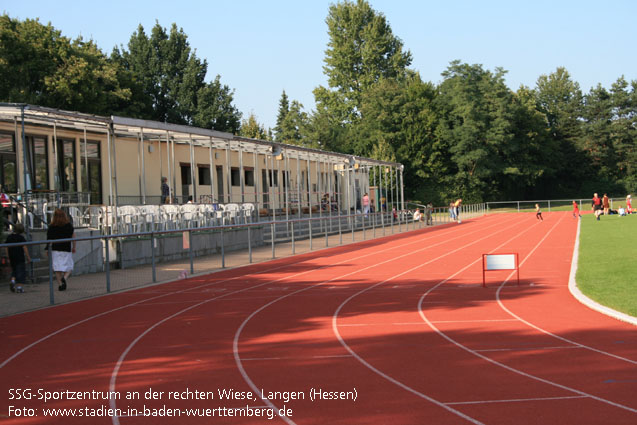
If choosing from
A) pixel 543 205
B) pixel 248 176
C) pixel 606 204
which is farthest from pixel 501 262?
pixel 543 205

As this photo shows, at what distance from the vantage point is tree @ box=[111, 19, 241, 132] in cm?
5412

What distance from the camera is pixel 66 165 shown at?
24.7 metres

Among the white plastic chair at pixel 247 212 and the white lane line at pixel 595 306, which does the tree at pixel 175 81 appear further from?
the white lane line at pixel 595 306

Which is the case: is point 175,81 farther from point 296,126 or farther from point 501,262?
point 501,262

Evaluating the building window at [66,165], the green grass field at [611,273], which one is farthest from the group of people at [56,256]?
the building window at [66,165]

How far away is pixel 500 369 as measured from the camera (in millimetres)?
6852

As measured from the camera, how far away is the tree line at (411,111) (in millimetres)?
53312

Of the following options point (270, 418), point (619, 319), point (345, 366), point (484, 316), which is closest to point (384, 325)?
point (484, 316)

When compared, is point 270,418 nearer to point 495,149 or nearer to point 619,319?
point 619,319

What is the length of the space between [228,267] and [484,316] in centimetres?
1035

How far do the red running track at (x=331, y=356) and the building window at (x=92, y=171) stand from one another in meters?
12.8

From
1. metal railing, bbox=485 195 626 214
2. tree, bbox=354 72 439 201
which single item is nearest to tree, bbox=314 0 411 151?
tree, bbox=354 72 439 201

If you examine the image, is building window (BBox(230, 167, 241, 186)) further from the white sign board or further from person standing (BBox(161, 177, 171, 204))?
the white sign board

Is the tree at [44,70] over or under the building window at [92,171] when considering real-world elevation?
over
